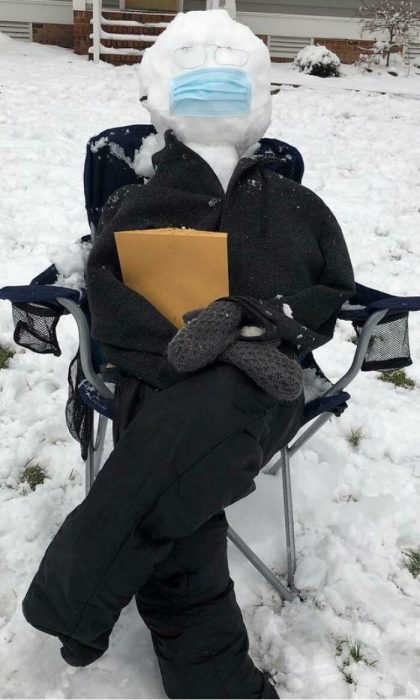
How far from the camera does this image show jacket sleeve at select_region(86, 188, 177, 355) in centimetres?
148

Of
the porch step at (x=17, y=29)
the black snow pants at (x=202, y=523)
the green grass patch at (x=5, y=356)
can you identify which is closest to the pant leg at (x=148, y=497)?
the black snow pants at (x=202, y=523)

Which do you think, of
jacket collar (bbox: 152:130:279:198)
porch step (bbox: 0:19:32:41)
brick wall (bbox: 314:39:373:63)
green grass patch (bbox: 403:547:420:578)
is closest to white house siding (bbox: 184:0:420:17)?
brick wall (bbox: 314:39:373:63)

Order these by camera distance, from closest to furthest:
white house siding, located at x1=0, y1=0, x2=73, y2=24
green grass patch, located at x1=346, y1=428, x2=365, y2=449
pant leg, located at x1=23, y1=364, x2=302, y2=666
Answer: pant leg, located at x1=23, y1=364, x2=302, y2=666 → green grass patch, located at x1=346, y1=428, x2=365, y2=449 → white house siding, located at x1=0, y1=0, x2=73, y2=24

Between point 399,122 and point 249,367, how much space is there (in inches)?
224

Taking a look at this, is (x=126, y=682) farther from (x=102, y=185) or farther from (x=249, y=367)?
(x=102, y=185)

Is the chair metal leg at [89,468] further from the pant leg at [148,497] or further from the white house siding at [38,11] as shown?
the white house siding at [38,11]

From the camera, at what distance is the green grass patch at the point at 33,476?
202cm

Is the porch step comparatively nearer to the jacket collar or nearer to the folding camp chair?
the folding camp chair

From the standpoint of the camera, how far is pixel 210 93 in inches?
65.3

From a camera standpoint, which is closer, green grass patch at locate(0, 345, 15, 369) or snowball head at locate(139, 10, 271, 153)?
snowball head at locate(139, 10, 271, 153)

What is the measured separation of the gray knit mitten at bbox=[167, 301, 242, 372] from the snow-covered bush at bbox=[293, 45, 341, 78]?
8.28m

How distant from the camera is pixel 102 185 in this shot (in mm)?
1959

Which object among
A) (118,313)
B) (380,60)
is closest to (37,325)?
(118,313)

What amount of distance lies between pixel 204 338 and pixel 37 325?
58 centimetres
